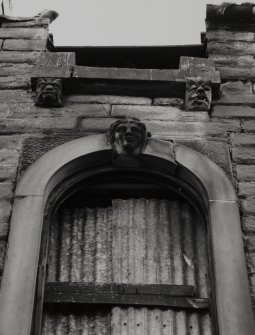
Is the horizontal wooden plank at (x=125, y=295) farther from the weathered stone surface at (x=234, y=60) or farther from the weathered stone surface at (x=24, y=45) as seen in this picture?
the weathered stone surface at (x=24, y=45)

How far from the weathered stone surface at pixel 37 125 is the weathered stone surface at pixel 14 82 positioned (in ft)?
1.49

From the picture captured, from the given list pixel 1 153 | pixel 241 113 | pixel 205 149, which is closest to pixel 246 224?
pixel 205 149

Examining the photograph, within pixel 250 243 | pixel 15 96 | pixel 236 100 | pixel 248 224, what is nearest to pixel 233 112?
pixel 236 100

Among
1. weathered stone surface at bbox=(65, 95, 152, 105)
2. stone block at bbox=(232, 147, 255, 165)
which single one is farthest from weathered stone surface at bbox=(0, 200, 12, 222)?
stone block at bbox=(232, 147, 255, 165)

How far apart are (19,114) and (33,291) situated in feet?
5.87

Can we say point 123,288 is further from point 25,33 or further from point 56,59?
point 25,33

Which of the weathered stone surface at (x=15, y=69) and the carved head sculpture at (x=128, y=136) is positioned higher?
the weathered stone surface at (x=15, y=69)

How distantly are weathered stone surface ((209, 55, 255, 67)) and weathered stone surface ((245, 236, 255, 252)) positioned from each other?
6.52ft

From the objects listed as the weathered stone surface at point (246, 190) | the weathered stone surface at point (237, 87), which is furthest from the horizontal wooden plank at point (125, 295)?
the weathered stone surface at point (237, 87)

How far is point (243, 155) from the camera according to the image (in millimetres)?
5168

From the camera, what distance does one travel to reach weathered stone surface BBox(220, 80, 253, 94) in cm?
573

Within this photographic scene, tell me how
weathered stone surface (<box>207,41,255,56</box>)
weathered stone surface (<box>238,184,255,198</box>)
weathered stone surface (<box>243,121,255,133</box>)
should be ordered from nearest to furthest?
weathered stone surface (<box>238,184,255,198</box>) → weathered stone surface (<box>243,121,255,133</box>) → weathered stone surface (<box>207,41,255,56</box>)

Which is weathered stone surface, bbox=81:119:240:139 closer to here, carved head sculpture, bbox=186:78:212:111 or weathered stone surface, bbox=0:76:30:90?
carved head sculpture, bbox=186:78:212:111

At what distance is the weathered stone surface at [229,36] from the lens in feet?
20.4
